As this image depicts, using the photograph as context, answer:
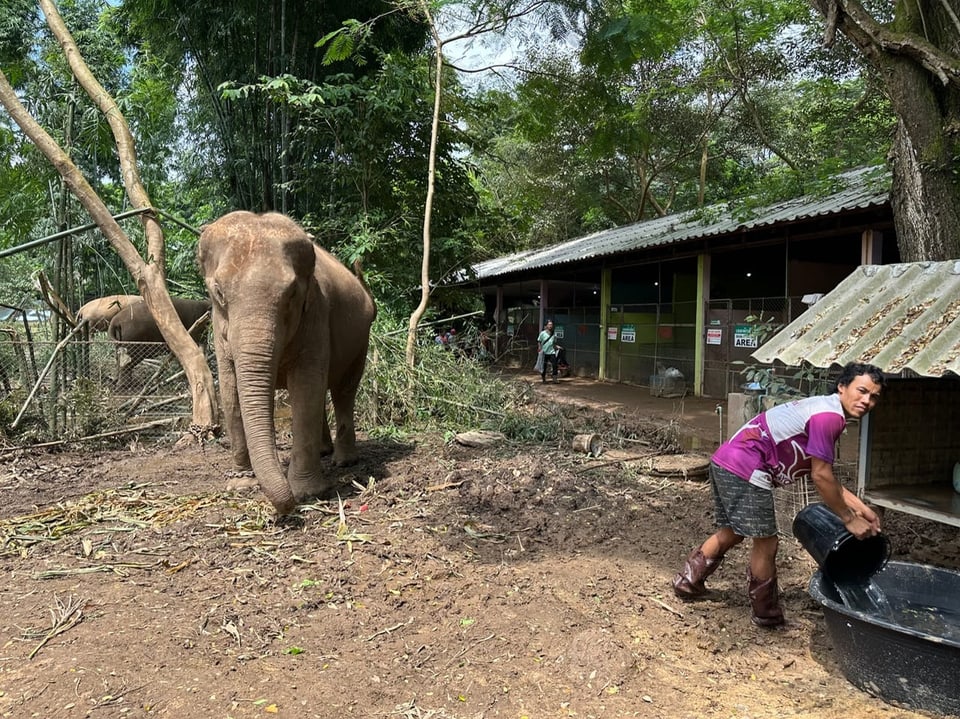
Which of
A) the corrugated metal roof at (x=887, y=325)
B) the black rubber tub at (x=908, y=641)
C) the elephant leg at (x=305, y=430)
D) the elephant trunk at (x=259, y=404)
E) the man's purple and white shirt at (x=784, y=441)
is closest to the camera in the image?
the black rubber tub at (x=908, y=641)

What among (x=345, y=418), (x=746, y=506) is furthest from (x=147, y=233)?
(x=746, y=506)

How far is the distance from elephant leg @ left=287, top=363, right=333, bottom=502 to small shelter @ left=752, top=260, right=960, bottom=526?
3.52 m

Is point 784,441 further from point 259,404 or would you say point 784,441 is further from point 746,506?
point 259,404


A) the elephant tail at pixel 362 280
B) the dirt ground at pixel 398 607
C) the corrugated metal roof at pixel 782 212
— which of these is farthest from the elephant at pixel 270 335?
the corrugated metal roof at pixel 782 212

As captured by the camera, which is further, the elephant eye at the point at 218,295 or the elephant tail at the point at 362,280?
the elephant tail at the point at 362,280

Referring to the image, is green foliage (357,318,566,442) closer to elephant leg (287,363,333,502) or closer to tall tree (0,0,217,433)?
tall tree (0,0,217,433)

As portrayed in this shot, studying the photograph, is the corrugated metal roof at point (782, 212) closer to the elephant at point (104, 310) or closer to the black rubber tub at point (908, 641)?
the black rubber tub at point (908, 641)

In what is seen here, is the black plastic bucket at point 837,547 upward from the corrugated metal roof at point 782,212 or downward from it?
downward

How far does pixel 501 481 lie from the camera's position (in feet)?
21.2

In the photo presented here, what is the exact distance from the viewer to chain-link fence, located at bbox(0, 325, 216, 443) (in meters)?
7.90

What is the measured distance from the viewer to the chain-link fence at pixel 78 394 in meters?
7.90

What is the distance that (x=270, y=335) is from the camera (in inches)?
195

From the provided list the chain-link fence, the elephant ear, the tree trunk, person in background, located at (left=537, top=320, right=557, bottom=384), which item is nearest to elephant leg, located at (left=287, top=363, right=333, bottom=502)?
the elephant ear

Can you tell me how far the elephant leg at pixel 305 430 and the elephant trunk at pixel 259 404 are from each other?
0.66 meters
